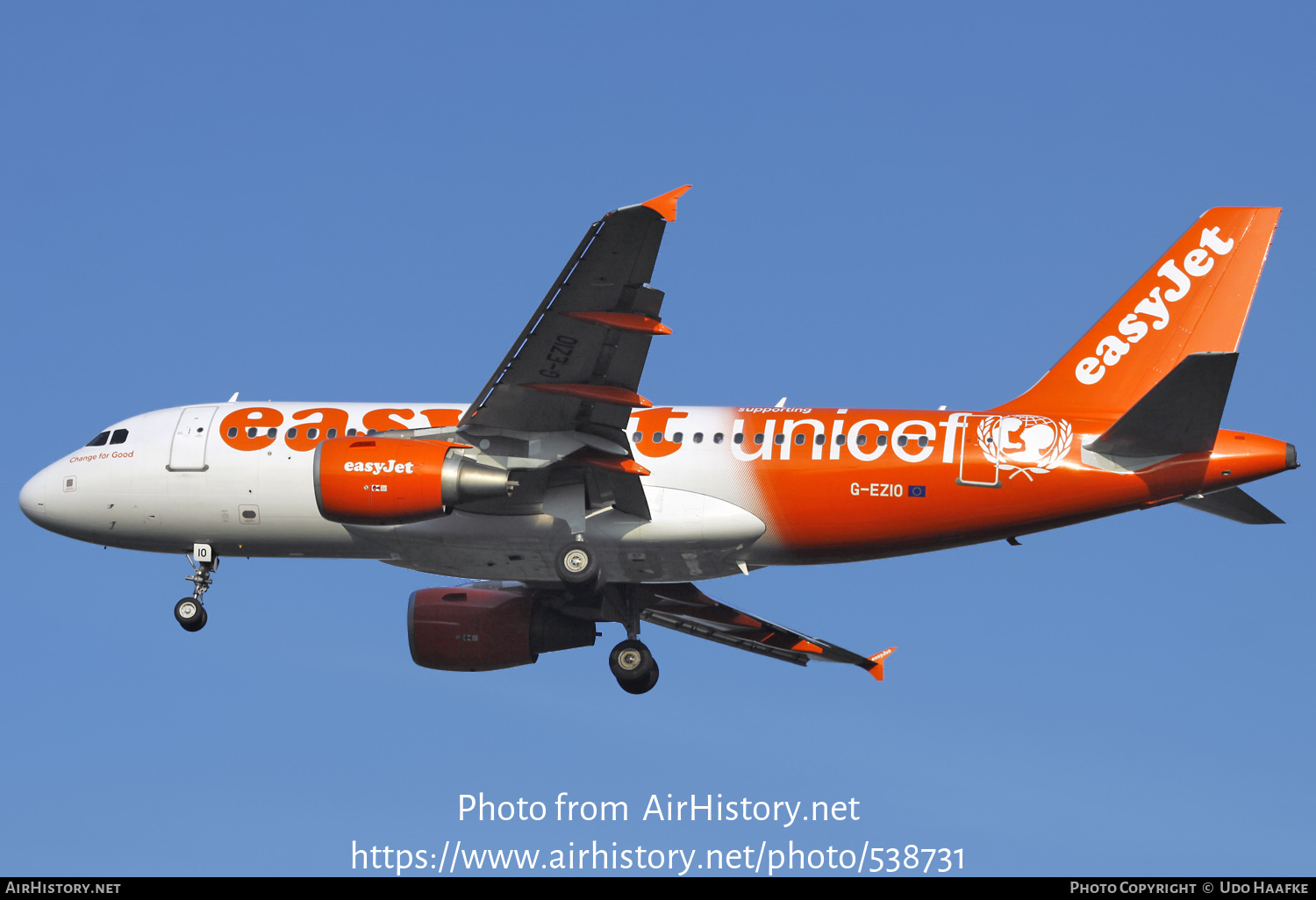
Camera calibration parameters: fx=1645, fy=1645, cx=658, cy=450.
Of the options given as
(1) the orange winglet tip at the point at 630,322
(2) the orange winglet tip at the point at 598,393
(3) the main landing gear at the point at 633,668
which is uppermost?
(1) the orange winglet tip at the point at 630,322

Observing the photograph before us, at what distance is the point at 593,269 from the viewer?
27.2 meters

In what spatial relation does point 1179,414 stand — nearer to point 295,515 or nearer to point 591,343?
point 591,343

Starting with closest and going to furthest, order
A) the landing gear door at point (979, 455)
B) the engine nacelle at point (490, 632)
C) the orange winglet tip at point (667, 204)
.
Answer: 1. the orange winglet tip at point (667, 204)
2. the landing gear door at point (979, 455)
3. the engine nacelle at point (490, 632)

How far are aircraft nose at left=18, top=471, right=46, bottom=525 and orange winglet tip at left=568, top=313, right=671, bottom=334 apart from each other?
1446 centimetres

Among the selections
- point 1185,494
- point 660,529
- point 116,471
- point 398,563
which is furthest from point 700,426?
point 116,471

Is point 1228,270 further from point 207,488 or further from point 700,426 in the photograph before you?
point 207,488

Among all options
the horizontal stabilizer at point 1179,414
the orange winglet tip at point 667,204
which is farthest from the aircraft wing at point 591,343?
the horizontal stabilizer at point 1179,414

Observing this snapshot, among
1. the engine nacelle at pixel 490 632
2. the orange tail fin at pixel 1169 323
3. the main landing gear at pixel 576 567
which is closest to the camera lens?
the main landing gear at pixel 576 567

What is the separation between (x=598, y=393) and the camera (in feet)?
Answer: 95.0

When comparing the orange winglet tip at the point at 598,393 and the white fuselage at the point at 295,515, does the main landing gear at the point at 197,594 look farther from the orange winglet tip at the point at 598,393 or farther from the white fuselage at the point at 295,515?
the orange winglet tip at the point at 598,393

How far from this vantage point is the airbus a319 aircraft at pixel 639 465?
29.8 m

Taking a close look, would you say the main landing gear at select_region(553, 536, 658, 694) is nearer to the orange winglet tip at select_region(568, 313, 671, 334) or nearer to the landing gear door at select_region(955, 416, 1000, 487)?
the orange winglet tip at select_region(568, 313, 671, 334)

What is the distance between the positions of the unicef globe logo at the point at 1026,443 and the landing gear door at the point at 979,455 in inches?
0.7

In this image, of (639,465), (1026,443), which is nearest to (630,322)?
(639,465)
